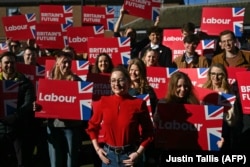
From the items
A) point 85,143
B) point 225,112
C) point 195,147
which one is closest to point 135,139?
point 195,147

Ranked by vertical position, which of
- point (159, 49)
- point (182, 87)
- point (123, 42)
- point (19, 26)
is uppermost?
point (19, 26)

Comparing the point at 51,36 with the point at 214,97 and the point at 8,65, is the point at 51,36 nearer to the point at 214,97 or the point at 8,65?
the point at 8,65

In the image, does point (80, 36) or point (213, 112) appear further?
point (80, 36)

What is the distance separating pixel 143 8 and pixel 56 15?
2427mm

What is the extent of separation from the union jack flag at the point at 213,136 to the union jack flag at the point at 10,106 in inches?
108

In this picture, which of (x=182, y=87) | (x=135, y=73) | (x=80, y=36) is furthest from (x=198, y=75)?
(x=80, y=36)

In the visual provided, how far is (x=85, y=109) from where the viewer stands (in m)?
7.30

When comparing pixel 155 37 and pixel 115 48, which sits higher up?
pixel 155 37

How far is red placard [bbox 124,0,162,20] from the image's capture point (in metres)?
12.6

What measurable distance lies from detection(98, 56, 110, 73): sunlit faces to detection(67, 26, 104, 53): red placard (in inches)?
134

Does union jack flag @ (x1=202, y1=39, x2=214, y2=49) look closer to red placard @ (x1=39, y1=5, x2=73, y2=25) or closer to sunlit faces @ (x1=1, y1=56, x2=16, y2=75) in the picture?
sunlit faces @ (x1=1, y1=56, x2=16, y2=75)

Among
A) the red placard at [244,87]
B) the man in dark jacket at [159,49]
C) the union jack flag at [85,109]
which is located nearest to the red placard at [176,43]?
the man in dark jacket at [159,49]

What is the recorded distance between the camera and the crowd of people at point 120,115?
5801 mm

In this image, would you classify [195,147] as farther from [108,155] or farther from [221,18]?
[221,18]
